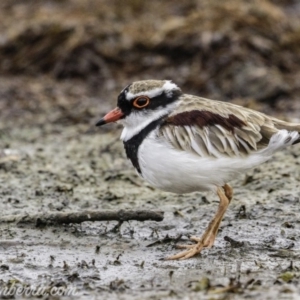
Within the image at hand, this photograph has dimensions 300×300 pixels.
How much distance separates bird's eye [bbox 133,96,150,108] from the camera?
746cm

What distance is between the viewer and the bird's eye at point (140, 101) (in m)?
7.46

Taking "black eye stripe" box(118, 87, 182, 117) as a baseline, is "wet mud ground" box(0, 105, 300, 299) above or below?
below

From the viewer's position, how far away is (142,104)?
7.46 meters

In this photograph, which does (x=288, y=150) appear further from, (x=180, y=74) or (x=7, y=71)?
(x=7, y=71)

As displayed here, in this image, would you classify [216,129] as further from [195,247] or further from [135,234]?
[135,234]

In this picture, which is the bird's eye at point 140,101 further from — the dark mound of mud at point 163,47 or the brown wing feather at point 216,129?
A: the dark mound of mud at point 163,47

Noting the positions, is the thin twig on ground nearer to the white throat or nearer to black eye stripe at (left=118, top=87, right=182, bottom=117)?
the white throat

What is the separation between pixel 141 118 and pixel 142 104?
5.3 inches

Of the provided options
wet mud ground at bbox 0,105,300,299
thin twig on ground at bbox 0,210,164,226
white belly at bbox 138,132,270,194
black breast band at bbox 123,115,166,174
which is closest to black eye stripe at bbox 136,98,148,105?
black breast band at bbox 123,115,166,174

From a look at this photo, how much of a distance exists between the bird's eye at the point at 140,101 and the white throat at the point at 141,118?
0.23ft

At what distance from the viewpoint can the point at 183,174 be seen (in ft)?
23.0

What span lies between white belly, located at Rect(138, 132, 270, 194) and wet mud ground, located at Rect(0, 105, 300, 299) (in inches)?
26.3

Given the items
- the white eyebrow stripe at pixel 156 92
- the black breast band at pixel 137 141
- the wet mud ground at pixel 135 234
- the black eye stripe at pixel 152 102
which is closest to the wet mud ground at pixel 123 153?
the wet mud ground at pixel 135 234

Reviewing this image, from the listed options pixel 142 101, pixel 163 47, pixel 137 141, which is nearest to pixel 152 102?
pixel 142 101
